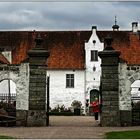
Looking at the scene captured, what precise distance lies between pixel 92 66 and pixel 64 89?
3289mm

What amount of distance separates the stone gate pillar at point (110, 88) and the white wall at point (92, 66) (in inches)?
816

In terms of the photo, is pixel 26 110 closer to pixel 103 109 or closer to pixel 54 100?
pixel 103 109

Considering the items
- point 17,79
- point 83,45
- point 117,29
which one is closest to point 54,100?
point 83,45

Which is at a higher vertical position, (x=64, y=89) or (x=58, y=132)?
(x=64, y=89)

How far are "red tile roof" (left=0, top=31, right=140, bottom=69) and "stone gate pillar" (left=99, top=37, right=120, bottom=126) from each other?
2151 cm

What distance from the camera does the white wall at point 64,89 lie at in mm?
42812

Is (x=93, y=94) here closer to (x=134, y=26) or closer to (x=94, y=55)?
(x=94, y=55)

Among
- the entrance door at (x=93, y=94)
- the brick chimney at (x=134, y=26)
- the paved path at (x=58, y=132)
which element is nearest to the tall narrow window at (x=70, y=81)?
the entrance door at (x=93, y=94)

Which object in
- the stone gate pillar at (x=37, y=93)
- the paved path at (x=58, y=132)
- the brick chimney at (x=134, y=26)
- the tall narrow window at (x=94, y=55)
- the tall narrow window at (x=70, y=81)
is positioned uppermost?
the brick chimney at (x=134, y=26)

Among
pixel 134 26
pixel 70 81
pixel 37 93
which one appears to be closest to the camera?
pixel 37 93

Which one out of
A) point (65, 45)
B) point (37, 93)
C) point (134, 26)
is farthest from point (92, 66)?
point (37, 93)

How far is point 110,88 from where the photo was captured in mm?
22156

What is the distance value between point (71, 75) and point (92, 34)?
4.49m

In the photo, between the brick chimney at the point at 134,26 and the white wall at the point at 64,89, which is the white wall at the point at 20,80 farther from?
the brick chimney at the point at 134,26
